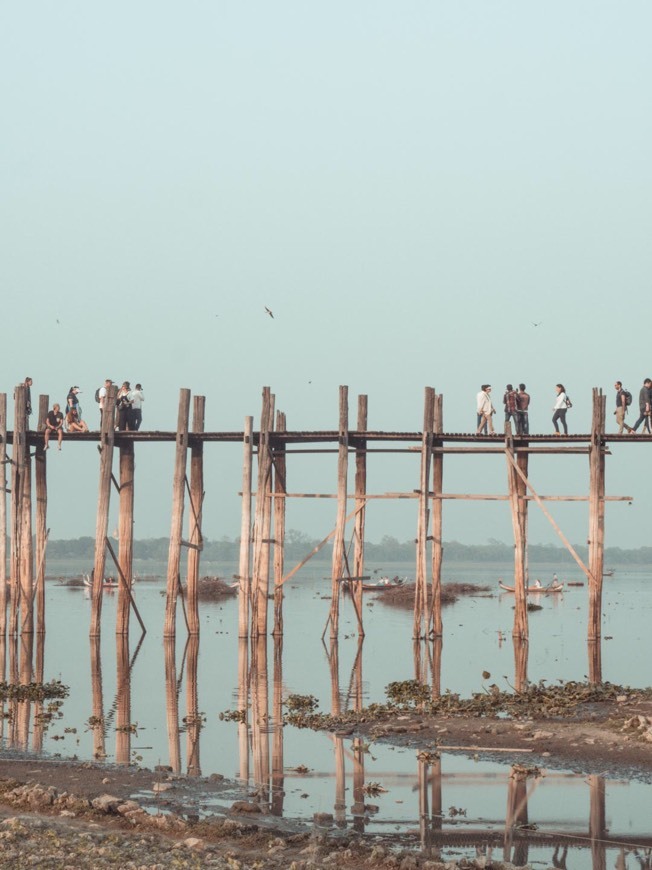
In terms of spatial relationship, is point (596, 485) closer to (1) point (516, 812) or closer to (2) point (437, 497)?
(2) point (437, 497)

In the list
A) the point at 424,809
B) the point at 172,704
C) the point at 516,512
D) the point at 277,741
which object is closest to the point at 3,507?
the point at 172,704

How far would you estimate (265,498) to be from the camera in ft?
104

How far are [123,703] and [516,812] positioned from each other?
10.9 m

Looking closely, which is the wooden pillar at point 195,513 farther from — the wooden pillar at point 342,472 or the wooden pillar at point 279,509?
the wooden pillar at point 342,472

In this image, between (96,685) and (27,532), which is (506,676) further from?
(27,532)

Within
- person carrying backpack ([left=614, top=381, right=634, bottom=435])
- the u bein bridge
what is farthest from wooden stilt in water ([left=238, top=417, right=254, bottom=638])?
person carrying backpack ([left=614, top=381, right=634, bottom=435])

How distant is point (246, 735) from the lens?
20125 mm

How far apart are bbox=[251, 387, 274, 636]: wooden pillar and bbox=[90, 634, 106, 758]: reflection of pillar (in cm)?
397

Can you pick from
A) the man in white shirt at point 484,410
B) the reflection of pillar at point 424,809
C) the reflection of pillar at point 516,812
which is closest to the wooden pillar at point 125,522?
the man in white shirt at point 484,410

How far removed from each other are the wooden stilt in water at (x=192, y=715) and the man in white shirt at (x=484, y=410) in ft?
30.0

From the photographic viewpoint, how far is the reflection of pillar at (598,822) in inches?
512

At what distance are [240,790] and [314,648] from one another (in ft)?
60.0

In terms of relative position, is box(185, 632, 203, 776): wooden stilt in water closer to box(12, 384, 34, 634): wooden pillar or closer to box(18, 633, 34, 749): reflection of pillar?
box(18, 633, 34, 749): reflection of pillar

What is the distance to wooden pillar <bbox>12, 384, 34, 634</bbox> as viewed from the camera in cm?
3219
